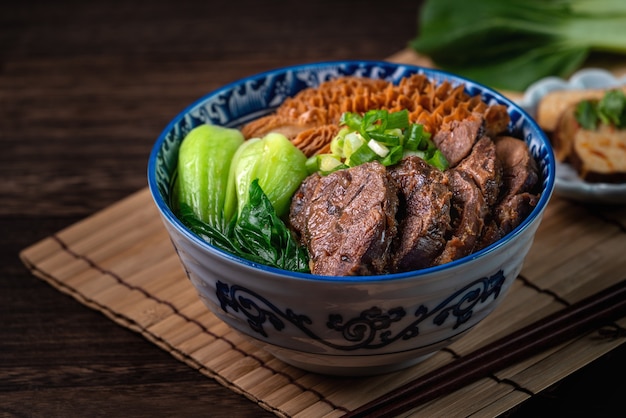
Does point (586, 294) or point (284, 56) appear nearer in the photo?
point (586, 294)

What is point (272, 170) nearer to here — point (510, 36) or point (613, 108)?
point (613, 108)

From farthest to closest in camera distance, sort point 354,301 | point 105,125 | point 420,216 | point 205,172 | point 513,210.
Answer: point 105,125 → point 205,172 → point 513,210 → point 420,216 → point 354,301

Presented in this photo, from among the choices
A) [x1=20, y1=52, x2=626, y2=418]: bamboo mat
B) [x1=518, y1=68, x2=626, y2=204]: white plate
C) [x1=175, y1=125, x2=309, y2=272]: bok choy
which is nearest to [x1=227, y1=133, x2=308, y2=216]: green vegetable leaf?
[x1=175, y1=125, x2=309, y2=272]: bok choy

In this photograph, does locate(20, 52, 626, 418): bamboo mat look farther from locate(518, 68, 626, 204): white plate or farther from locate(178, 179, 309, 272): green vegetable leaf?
locate(178, 179, 309, 272): green vegetable leaf

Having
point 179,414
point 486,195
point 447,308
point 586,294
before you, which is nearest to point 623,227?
point 586,294

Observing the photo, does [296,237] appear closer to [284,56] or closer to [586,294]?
[586,294]

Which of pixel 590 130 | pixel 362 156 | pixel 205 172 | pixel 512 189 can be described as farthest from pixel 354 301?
pixel 590 130
